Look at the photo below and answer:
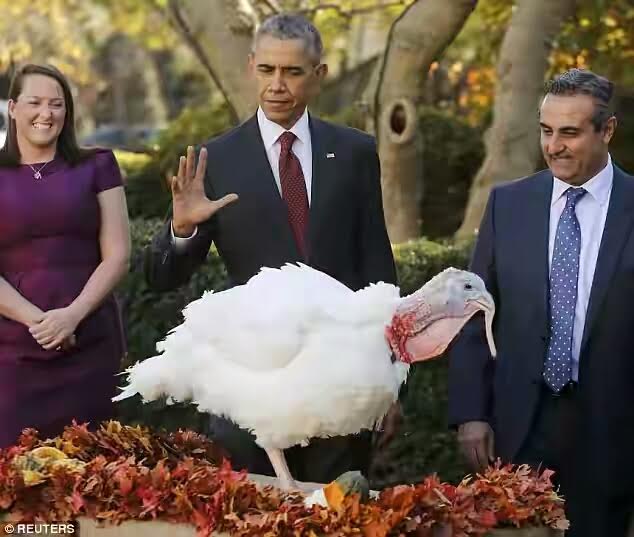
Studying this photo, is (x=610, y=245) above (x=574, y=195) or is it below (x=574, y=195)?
below

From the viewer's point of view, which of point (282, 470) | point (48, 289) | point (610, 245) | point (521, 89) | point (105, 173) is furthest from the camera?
point (521, 89)

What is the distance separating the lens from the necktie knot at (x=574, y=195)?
3.90m

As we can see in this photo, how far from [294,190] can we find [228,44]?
159 inches

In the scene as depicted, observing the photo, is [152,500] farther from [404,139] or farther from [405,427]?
[404,139]

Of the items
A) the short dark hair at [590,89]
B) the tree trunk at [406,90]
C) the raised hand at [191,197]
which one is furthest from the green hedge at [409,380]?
the raised hand at [191,197]

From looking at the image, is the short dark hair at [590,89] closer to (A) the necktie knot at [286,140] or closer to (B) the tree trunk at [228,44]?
(A) the necktie knot at [286,140]

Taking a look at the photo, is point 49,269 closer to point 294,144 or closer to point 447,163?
point 294,144

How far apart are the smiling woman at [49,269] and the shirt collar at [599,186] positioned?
164 centimetres

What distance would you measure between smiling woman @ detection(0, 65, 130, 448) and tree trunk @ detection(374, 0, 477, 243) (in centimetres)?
320

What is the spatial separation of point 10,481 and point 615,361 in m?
1.86

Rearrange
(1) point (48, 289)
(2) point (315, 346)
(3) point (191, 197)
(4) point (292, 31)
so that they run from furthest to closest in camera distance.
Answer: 1. (1) point (48, 289)
2. (4) point (292, 31)
3. (3) point (191, 197)
4. (2) point (315, 346)

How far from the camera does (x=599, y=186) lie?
154 inches

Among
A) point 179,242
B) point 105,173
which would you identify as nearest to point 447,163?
point 105,173

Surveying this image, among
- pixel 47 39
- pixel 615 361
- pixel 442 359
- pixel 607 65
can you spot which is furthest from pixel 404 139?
pixel 47 39
